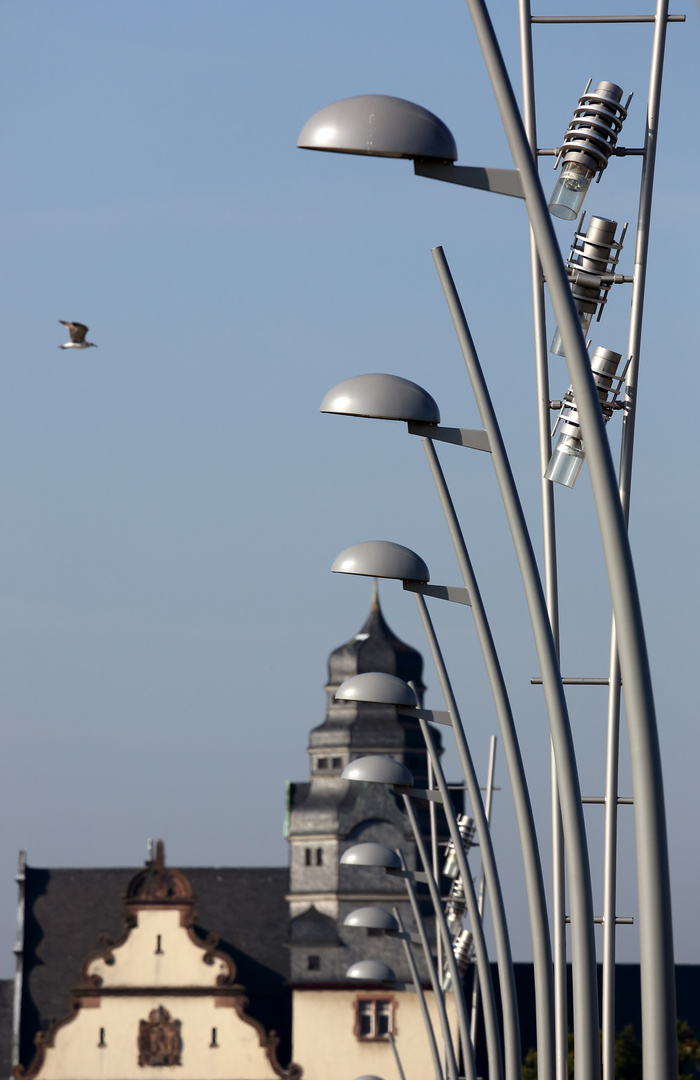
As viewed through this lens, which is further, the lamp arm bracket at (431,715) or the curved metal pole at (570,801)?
the lamp arm bracket at (431,715)

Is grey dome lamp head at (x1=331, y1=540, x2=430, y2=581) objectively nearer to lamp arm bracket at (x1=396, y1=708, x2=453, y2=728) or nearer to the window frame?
lamp arm bracket at (x1=396, y1=708, x2=453, y2=728)

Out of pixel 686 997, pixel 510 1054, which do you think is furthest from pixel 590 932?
pixel 686 997

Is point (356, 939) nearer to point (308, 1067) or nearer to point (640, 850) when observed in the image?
point (308, 1067)

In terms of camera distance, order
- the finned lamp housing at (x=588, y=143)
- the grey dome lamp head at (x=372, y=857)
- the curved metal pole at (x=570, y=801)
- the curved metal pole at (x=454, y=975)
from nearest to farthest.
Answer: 1. the curved metal pole at (x=570, y=801)
2. the finned lamp housing at (x=588, y=143)
3. the curved metal pole at (x=454, y=975)
4. the grey dome lamp head at (x=372, y=857)

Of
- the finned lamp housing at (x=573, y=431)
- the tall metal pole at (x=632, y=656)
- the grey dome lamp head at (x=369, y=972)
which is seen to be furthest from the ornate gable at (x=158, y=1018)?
the tall metal pole at (x=632, y=656)

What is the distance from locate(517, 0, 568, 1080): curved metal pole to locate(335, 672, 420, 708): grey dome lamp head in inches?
217

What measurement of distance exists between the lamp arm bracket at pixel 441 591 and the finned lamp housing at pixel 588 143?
4123 millimetres

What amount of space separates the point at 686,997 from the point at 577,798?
8395cm

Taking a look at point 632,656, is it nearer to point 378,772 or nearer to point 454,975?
point 378,772

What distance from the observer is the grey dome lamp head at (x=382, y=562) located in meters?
17.7

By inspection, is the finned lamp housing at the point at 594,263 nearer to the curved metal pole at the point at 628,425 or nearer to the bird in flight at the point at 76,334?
the curved metal pole at the point at 628,425

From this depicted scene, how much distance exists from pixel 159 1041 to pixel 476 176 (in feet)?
237

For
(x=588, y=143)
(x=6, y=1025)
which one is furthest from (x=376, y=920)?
(x=6, y=1025)

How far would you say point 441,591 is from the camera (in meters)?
17.0
